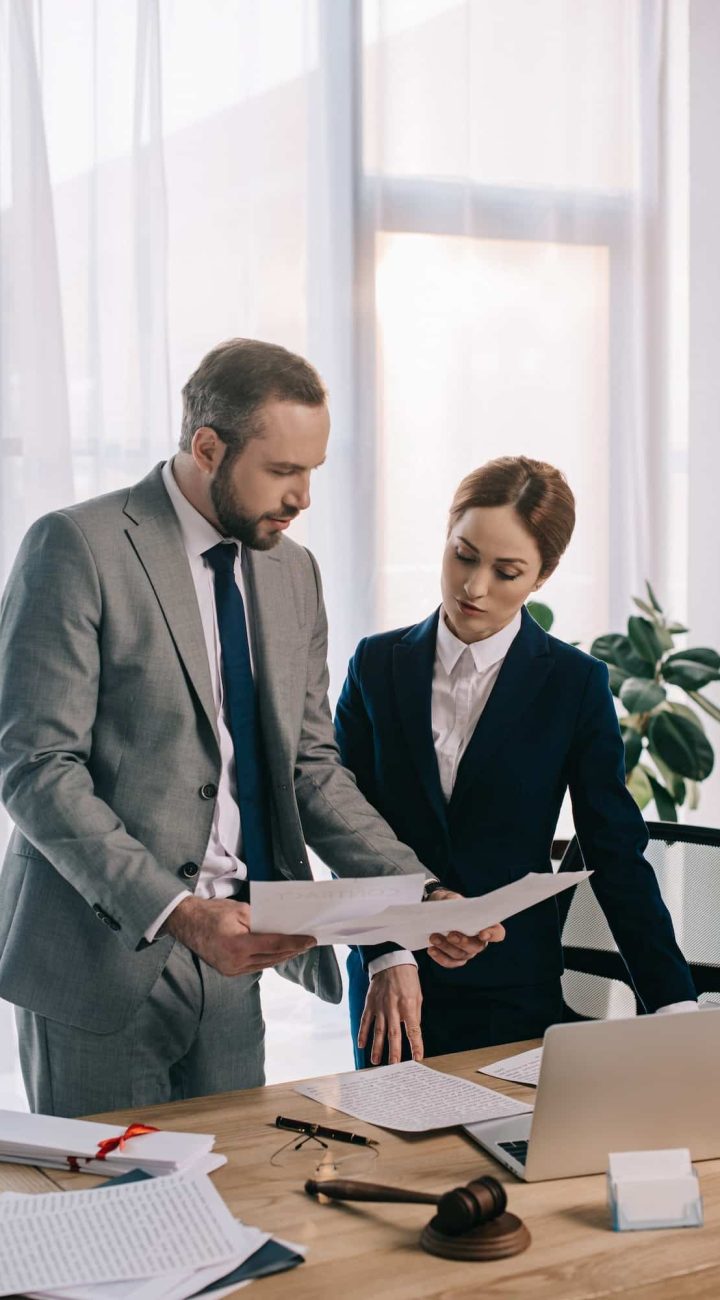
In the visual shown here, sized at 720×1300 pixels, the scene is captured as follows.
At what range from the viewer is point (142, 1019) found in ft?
6.21

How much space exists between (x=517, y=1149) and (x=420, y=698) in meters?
0.74

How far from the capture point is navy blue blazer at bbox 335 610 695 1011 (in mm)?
2014

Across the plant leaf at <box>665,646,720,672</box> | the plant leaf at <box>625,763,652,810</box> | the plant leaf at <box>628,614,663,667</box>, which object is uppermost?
the plant leaf at <box>628,614,663,667</box>

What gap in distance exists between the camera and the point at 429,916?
1.53 metres

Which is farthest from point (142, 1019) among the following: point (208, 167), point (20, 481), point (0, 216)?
point (208, 167)

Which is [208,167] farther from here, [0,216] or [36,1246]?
[36,1246]

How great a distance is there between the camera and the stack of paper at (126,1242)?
1.20m

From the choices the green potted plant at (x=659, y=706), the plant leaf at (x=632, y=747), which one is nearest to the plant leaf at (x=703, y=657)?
the green potted plant at (x=659, y=706)

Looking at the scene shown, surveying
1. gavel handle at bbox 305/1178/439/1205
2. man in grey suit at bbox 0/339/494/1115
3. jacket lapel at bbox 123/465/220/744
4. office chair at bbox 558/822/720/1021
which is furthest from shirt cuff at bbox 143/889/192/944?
office chair at bbox 558/822/720/1021

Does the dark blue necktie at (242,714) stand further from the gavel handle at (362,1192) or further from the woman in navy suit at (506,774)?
the gavel handle at (362,1192)

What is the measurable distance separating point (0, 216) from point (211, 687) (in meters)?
1.81

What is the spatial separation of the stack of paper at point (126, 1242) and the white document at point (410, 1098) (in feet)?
1.02

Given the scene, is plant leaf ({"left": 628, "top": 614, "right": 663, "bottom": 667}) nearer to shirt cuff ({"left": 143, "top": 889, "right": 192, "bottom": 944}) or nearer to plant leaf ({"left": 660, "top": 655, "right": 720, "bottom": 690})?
plant leaf ({"left": 660, "top": 655, "right": 720, "bottom": 690})

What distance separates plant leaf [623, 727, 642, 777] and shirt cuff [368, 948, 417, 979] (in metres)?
1.80
